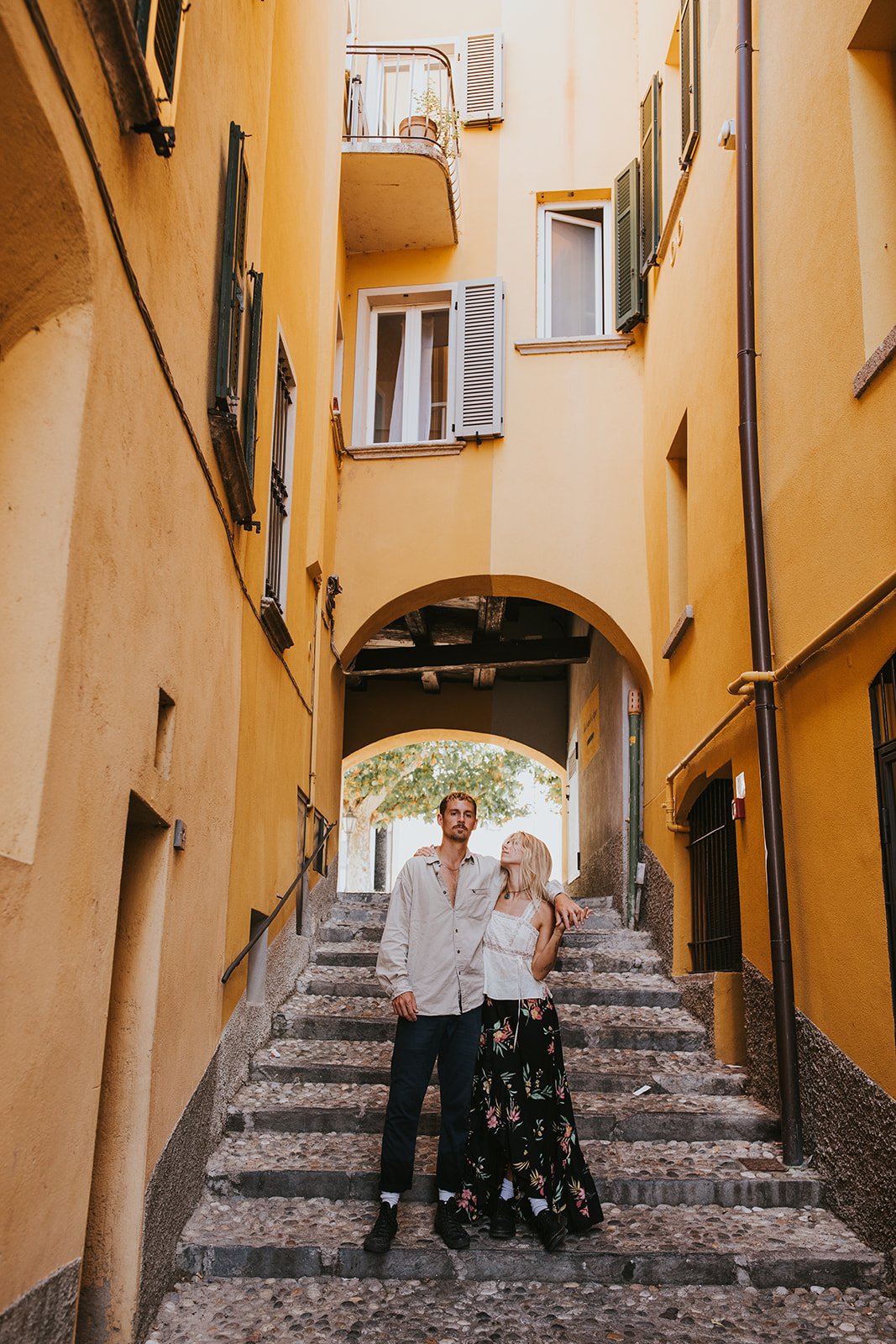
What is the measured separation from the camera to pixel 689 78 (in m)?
8.00

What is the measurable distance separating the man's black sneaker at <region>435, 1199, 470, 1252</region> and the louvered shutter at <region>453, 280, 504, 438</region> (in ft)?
21.6

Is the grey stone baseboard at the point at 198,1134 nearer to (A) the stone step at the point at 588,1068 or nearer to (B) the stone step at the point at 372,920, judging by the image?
(A) the stone step at the point at 588,1068

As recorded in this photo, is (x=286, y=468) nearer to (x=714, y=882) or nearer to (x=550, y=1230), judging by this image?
(x=714, y=882)

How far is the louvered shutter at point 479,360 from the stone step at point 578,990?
4.54 m

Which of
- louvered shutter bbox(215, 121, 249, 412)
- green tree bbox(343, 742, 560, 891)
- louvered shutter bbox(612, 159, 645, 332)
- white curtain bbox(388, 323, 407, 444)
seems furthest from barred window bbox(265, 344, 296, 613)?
green tree bbox(343, 742, 560, 891)

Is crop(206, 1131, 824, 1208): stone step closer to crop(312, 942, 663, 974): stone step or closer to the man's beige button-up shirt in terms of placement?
the man's beige button-up shirt

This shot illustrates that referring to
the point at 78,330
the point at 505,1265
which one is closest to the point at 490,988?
the point at 505,1265

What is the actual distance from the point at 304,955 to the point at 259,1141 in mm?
2528

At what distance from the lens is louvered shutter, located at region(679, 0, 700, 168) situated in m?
7.76

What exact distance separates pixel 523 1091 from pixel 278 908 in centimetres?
246

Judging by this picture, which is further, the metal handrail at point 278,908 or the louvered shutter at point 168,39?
the metal handrail at point 278,908

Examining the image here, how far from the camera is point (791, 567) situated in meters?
5.33

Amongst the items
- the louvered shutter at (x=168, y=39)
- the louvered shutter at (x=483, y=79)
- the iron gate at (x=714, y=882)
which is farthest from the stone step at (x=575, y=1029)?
the louvered shutter at (x=483, y=79)

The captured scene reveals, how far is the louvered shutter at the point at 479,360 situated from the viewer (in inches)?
381
